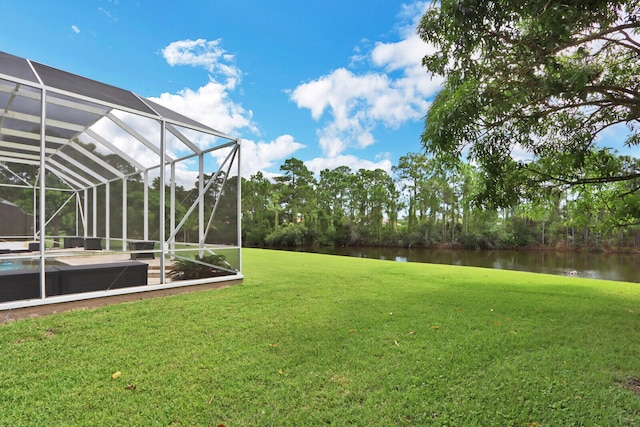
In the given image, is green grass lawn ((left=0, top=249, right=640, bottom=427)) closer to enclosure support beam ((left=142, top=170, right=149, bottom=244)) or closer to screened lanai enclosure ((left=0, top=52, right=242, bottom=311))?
screened lanai enclosure ((left=0, top=52, right=242, bottom=311))

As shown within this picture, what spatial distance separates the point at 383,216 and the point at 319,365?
1514 inches

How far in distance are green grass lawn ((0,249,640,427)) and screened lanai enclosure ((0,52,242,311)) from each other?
0.74 m

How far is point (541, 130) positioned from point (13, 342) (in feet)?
26.2

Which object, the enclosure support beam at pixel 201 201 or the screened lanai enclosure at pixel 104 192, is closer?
the screened lanai enclosure at pixel 104 192

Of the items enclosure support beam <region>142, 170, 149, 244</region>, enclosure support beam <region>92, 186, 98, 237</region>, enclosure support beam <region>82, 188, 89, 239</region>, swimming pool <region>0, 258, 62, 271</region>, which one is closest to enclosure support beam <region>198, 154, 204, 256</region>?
enclosure support beam <region>142, 170, 149, 244</region>

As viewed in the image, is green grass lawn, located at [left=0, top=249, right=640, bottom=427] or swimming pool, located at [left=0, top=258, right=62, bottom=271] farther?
swimming pool, located at [left=0, top=258, right=62, bottom=271]

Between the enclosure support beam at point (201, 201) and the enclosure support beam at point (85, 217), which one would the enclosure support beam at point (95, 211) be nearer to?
the enclosure support beam at point (85, 217)

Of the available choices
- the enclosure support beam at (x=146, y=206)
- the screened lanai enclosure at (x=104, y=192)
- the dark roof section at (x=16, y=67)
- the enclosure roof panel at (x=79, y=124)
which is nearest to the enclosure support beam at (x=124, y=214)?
the screened lanai enclosure at (x=104, y=192)

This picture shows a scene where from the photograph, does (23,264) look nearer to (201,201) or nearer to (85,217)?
(201,201)

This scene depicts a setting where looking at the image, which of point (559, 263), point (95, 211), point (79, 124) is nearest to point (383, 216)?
point (559, 263)

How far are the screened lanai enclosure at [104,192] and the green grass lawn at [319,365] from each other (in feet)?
2.42

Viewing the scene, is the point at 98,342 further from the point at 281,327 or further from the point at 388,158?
the point at 388,158

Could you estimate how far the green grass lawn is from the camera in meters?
2.24

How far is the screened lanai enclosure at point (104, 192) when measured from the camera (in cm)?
458
